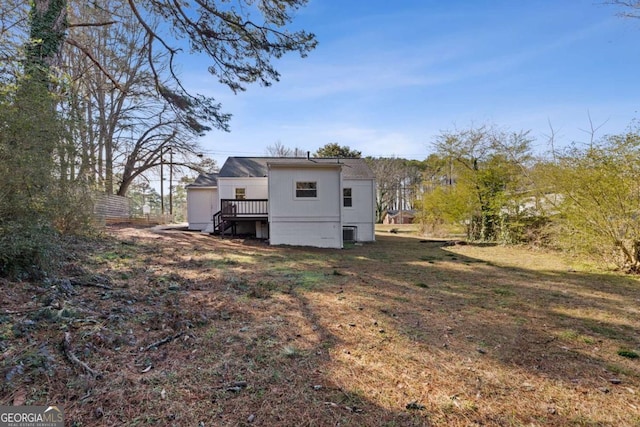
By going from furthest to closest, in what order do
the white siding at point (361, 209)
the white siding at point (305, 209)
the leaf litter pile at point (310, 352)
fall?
the white siding at point (361, 209)
the white siding at point (305, 209)
the leaf litter pile at point (310, 352)

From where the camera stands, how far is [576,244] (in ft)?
26.4

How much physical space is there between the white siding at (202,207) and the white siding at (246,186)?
363 centimetres

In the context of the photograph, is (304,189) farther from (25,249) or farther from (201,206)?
(201,206)

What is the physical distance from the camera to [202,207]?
18.9m

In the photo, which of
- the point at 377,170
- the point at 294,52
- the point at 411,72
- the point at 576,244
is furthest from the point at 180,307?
the point at 377,170

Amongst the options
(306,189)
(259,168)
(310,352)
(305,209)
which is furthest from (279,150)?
(310,352)

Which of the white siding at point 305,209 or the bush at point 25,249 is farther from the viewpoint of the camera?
the white siding at point 305,209

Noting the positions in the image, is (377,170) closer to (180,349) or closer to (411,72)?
(411,72)

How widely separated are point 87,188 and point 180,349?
571cm

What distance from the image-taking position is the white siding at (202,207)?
61.7 feet

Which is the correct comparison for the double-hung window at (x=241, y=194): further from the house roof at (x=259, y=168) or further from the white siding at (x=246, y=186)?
the house roof at (x=259, y=168)

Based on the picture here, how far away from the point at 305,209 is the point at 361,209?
4.36m

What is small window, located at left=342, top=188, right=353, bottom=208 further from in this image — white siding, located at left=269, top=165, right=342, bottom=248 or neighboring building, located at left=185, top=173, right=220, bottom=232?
neighboring building, located at left=185, top=173, right=220, bottom=232

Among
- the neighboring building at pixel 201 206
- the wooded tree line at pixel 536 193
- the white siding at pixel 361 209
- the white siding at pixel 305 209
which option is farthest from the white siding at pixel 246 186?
the wooded tree line at pixel 536 193
